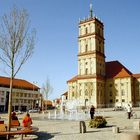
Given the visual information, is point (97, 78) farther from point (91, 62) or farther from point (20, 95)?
point (20, 95)

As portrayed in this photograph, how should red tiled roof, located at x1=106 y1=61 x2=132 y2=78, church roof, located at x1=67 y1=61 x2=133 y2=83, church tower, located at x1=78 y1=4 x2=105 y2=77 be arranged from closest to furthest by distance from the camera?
church tower, located at x1=78 y1=4 x2=105 y2=77, church roof, located at x1=67 y1=61 x2=133 y2=83, red tiled roof, located at x1=106 y1=61 x2=132 y2=78

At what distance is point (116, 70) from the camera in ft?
309

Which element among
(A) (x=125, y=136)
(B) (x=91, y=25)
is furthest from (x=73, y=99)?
(A) (x=125, y=136)

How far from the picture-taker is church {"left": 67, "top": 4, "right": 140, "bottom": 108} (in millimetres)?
85875

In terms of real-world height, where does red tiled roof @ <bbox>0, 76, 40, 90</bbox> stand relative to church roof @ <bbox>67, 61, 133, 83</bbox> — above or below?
below

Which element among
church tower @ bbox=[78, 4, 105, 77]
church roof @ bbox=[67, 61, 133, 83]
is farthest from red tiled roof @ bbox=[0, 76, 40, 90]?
church tower @ bbox=[78, 4, 105, 77]

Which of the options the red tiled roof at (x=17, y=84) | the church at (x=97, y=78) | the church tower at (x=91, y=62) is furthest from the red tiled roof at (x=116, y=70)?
the red tiled roof at (x=17, y=84)

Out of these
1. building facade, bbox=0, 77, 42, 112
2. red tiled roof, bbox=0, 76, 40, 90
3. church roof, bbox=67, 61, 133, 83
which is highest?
church roof, bbox=67, 61, 133, 83

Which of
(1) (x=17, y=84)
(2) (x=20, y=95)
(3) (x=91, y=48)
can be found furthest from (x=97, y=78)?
(1) (x=17, y=84)

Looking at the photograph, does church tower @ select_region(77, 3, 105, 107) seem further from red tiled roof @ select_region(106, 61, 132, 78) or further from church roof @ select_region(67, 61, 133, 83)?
red tiled roof @ select_region(106, 61, 132, 78)

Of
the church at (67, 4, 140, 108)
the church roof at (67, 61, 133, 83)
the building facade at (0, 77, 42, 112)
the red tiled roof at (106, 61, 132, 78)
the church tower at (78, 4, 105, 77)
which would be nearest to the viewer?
the church at (67, 4, 140, 108)

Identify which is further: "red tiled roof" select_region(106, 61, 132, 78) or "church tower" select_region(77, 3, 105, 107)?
"red tiled roof" select_region(106, 61, 132, 78)

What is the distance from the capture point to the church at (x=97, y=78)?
8588 cm

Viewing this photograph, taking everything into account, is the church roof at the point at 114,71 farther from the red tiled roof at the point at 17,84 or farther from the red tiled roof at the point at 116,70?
the red tiled roof at the point at 17,84
